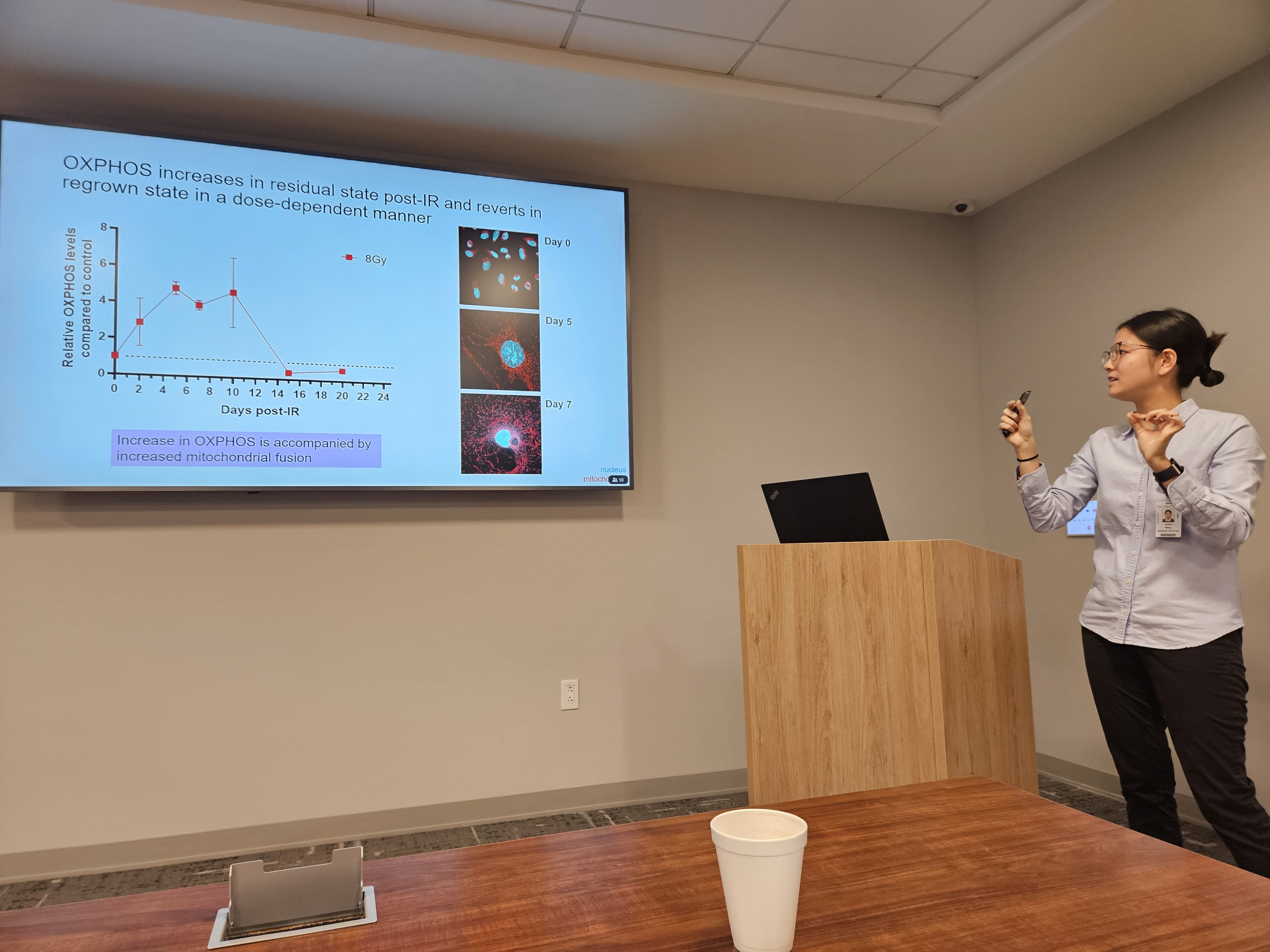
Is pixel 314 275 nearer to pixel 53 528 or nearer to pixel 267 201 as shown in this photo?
pixel 267 201

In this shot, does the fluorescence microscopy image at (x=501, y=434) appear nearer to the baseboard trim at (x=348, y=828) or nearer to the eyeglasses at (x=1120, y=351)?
the baseboard trim at (x=348, y=828)

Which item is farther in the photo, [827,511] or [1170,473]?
[827,511]

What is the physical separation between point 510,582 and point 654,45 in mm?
1947

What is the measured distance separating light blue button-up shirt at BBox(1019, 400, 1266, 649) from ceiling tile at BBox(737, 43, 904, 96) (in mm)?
1429

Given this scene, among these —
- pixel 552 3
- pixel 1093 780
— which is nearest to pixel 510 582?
pixel 552 3

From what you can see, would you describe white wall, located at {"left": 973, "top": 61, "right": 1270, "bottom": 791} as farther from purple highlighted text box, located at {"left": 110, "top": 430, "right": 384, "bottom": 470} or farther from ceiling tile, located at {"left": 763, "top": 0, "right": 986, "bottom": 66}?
purple highlighted text box, located at {"left": 110, "top": 430, "right": 384, "bottom": 470}

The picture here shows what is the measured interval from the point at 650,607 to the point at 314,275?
1.78m

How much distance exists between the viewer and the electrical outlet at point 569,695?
127 inches

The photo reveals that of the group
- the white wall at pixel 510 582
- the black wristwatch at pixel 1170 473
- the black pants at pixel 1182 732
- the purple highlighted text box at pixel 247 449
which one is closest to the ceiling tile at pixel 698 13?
the white wall at pixel 510 582

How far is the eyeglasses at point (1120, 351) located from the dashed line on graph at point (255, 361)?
7.56 feet

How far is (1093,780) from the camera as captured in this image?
332 centimetres

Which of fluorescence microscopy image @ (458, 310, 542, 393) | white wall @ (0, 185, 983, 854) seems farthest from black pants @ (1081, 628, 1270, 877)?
fluorescence microscopy image @ (458, 310, 542, 393)

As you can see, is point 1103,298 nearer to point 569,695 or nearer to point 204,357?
point 569,695

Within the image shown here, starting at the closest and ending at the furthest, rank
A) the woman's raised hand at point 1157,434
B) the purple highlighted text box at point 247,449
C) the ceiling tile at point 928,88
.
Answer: the woman's raised hand at point 1157,434
the purple highlighted text box at point 247,449
the ceiling tile at point 928,88
